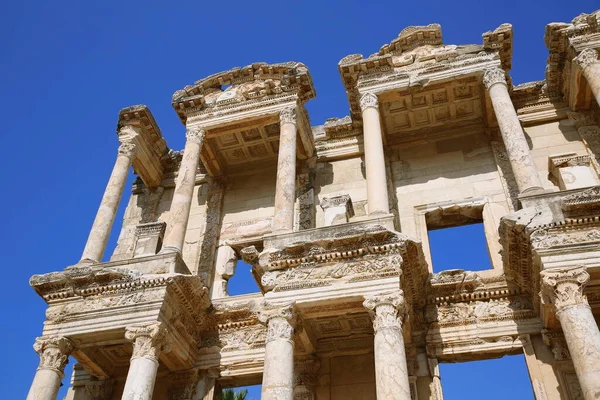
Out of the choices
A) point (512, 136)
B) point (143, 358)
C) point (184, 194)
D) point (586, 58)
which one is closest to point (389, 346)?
point (143, 358)

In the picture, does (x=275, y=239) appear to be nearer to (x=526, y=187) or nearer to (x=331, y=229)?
(x=331, y=229)

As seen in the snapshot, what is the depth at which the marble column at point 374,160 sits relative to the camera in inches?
470

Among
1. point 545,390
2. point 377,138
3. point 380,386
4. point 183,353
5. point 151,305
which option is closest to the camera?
point 380,386

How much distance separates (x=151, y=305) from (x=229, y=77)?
25.3ft

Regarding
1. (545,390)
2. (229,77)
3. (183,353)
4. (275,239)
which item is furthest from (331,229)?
(229,77)

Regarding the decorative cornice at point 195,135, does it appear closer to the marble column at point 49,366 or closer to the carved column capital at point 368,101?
the carved column capital at point 368,101

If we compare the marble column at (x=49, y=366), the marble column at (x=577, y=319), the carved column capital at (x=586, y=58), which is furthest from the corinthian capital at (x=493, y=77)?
the marble column at (x=49, y=366)

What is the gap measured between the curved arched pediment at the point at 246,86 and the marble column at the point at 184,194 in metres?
1.06

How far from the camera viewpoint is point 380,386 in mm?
8922

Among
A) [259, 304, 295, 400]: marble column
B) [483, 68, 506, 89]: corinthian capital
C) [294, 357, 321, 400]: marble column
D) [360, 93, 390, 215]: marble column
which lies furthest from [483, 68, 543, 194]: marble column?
[294, 357, 321, 400]: marble column

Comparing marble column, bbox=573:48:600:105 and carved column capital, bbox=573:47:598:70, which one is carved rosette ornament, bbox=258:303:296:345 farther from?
carved column capital, bbox=573:47:598:70

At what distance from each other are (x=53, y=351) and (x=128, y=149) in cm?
620

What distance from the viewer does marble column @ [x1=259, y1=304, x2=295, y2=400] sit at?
371 inches

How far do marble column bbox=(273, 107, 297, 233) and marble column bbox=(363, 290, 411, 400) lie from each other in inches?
120
